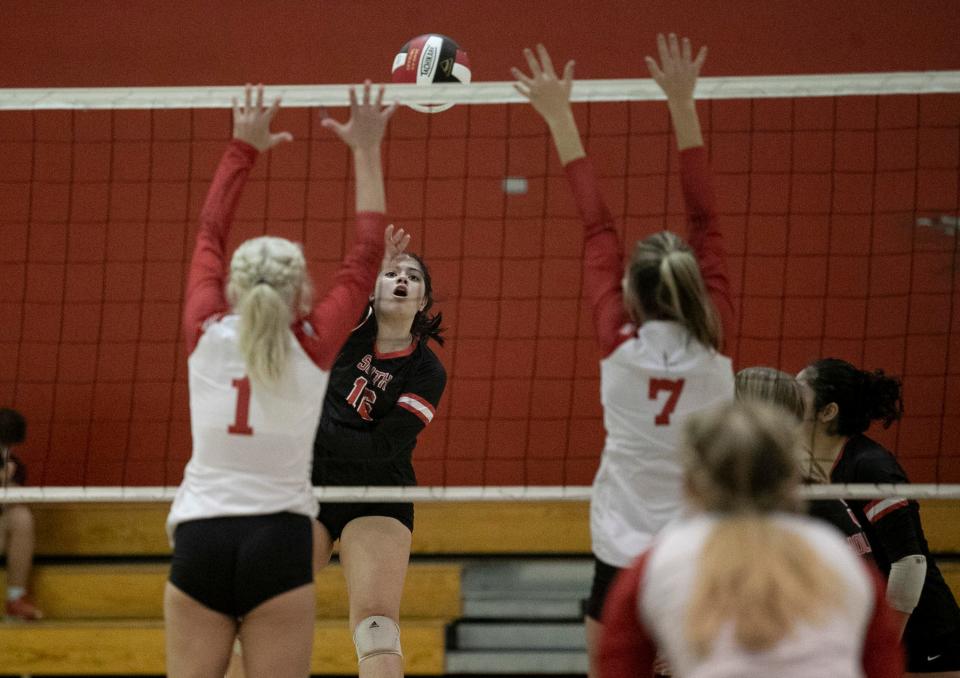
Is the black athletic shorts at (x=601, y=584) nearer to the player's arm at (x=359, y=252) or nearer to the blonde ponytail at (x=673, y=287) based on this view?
the blonde ponytail at (x=673, y=287)

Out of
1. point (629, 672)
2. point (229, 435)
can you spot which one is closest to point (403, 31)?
point (229, 435)

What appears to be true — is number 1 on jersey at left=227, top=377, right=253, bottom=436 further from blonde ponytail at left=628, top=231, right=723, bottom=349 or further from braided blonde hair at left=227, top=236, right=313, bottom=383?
blonde ponytail at left=628, top=231, right=723, bottom=349

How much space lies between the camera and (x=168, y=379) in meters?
8.17

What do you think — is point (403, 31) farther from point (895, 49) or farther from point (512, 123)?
point (895, 49)

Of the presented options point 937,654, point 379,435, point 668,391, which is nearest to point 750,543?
point 668,391

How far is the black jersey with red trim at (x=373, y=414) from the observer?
14.8ft

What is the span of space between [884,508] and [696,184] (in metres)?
1.50

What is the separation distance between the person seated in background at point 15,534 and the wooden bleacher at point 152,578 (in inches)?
5.6

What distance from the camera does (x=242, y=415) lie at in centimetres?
316

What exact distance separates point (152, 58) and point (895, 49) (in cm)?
505

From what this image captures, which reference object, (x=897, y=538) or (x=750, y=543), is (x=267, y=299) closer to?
(x=750, y=543)

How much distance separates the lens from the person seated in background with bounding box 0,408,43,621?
7.65m

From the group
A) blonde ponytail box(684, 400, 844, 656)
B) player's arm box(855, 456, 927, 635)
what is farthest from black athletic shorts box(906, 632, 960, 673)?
blonde ponytail box(684, 400, 844, 656)

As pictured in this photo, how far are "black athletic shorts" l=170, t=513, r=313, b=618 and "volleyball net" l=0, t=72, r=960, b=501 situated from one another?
4.44 meters
